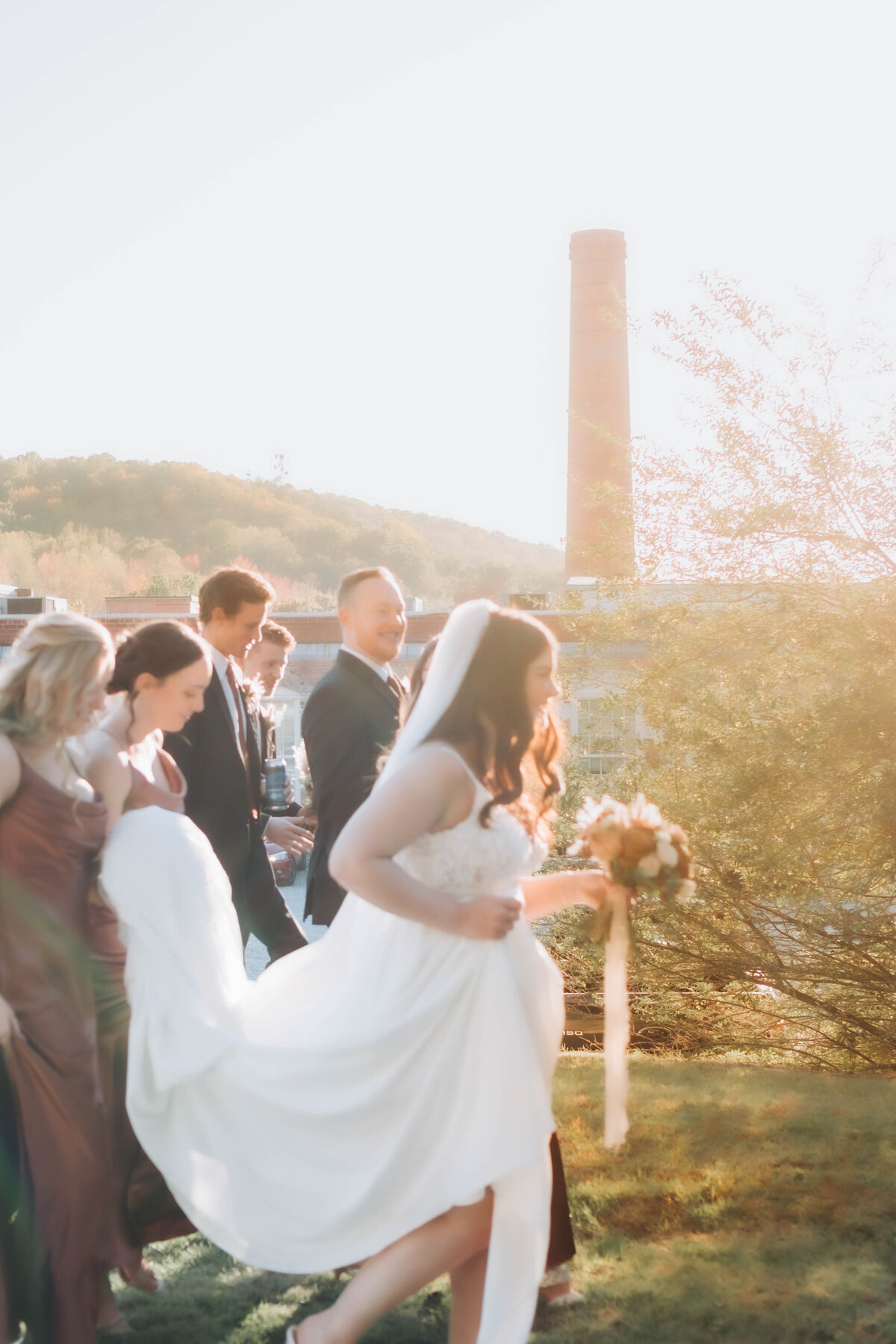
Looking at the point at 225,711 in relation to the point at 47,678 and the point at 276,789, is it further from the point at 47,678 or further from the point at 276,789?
the point at 47,678

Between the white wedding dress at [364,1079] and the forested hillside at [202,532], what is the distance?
5475cm

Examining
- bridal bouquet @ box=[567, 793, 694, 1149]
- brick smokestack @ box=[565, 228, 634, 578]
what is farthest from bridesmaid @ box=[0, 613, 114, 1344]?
brick smokestack @ box=[565, 228, 634, 578]

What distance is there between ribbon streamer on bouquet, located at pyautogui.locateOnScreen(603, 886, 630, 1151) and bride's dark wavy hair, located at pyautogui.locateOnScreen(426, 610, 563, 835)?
0.46 meters

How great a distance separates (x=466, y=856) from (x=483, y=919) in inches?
5.8

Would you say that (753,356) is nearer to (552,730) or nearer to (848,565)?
(848,565)

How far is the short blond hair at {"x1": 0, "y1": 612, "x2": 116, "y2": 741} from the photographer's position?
9.56 ft

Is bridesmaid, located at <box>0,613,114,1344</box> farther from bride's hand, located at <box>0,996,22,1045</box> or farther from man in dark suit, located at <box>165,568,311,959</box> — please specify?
man in dark suit, located at <box>165,568,311,959</box>

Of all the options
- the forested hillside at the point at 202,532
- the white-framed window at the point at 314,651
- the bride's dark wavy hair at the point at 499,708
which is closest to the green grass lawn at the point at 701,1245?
the bride's dark wavy hair at the point at 499,708

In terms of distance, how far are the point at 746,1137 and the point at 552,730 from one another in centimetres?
286

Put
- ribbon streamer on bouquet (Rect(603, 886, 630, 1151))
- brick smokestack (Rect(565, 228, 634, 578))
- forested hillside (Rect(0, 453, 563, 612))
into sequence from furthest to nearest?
forested hillside (Rect(0, 453, 563, 612)) → brick smokestack (Rect(565, 228, 634, 578)) → ribbon streamer on bouquet (Rect(603, 886, 630, 1151))

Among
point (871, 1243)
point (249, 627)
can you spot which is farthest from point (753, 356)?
point (871, 1243)

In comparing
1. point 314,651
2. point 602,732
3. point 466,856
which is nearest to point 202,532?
point 314,651

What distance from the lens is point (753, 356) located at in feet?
28.6

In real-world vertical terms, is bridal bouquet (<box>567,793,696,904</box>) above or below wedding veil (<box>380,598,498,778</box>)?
below
